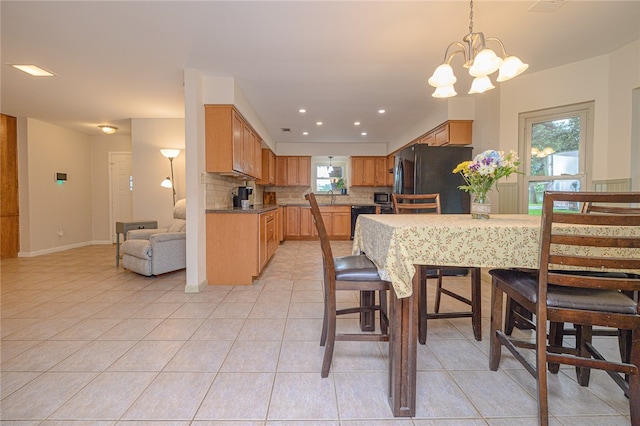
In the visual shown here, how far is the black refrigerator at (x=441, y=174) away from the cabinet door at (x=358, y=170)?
319cm

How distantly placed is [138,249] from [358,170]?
5085 millimetres

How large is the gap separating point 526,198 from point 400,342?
10.2 ft

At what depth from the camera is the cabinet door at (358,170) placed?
7.03m

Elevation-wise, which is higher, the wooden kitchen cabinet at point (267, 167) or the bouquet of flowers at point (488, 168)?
the wooden kitchen cabinet at point (267, 167)

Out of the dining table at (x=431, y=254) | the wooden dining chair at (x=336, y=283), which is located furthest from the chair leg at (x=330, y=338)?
the dining table at (x=431, y=254)

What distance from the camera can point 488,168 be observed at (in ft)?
5.51

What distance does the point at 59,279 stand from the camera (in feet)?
11.5

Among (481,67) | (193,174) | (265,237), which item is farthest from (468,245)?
(265,237)

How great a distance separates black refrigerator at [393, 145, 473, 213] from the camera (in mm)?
3750

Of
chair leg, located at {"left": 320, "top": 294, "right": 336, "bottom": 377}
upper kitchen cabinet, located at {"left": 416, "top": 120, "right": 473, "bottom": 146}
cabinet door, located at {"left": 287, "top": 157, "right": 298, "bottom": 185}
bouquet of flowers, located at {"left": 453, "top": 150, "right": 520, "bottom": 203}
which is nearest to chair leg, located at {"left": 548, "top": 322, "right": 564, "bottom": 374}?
bouquet of flowers, located at {"left": 453, "top": 150, "right": 520, "bottom": 203}

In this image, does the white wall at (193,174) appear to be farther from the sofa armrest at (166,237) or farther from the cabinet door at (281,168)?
the cabinet door at (281,168)

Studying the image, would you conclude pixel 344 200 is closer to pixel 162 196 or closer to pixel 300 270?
pixel 300 270

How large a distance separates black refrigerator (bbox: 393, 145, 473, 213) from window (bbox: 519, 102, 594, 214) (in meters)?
0.68

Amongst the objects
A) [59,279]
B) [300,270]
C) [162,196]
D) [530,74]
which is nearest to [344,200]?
[300,270]
